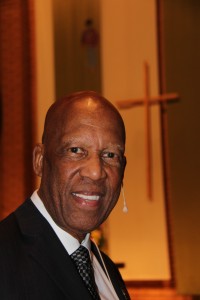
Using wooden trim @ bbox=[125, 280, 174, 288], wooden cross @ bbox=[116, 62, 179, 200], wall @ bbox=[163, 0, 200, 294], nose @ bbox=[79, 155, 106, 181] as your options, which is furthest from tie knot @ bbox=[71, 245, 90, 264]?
wooden trim @ bbox=[125, 280, 174, 288]

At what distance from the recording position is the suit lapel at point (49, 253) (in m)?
1.51

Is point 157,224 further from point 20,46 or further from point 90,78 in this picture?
point 20,46

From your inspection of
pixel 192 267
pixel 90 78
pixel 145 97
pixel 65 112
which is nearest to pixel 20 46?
pixel 90 78

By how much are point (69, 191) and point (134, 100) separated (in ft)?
14.2

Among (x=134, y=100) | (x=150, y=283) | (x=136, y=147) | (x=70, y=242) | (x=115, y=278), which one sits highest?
(x=70, y=242)

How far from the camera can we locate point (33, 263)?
149 centimetres

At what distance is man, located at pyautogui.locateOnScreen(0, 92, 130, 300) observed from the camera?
5.04ft

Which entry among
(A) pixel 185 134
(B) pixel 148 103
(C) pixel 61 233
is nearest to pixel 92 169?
(C) pixel 61 233

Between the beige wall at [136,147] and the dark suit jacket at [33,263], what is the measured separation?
4.29 metres

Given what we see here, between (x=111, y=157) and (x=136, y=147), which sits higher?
(x=111, y=157)

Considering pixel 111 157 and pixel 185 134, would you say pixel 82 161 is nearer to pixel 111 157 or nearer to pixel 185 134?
pixel 111 157

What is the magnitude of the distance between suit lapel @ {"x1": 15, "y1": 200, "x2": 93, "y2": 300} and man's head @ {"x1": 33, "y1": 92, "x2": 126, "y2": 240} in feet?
0.16

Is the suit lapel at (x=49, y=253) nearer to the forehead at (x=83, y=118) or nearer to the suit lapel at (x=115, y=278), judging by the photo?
the forehead at (x=83, y=118)

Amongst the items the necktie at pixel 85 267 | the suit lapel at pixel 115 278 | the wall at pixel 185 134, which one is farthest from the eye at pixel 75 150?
the wall at pixel 185 134
